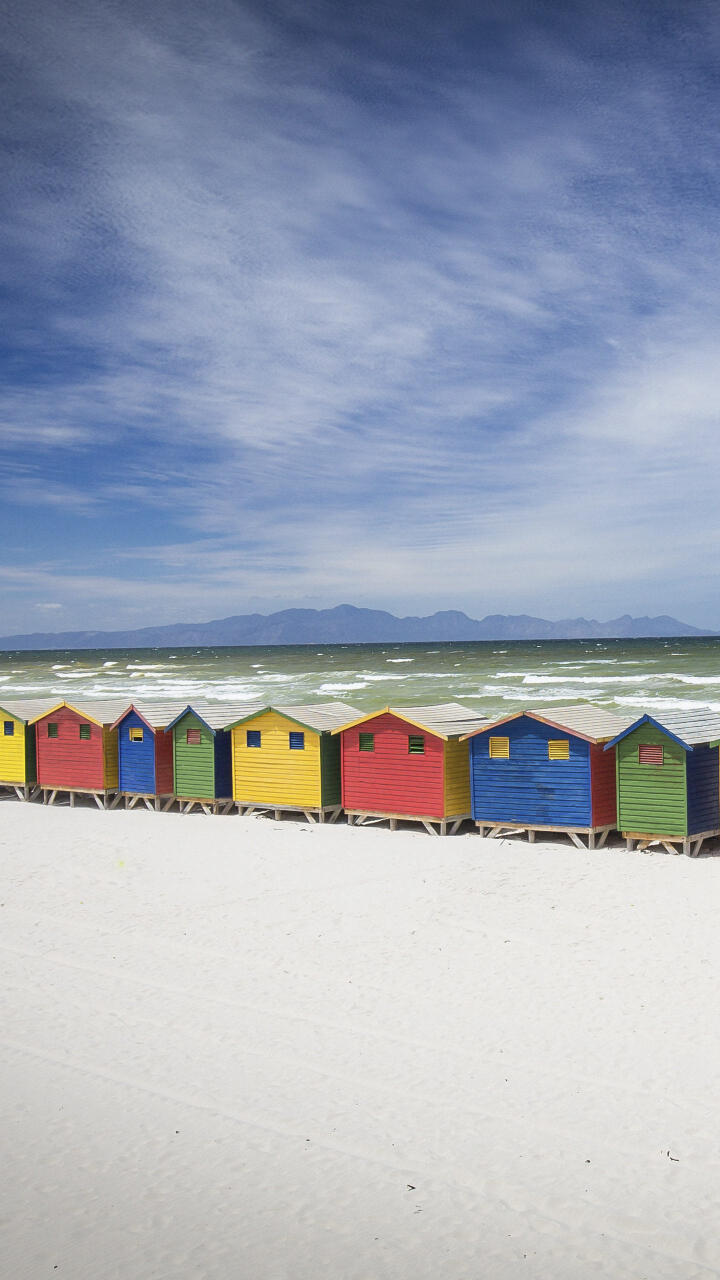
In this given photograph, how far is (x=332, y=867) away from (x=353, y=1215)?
39.5 feet

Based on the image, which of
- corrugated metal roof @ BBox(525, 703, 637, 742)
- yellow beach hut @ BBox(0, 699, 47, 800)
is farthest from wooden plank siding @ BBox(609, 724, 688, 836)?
yellow beach hut @ BBox(0, 699, 47, 800)

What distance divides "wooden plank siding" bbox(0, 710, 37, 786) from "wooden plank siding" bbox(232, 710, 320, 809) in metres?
6.96

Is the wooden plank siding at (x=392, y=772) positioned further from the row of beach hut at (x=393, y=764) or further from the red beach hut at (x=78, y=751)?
the red beach hut at (x=78, y=751)

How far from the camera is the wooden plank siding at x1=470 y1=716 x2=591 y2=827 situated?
22.0 metres

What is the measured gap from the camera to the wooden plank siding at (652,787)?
68.1 feet

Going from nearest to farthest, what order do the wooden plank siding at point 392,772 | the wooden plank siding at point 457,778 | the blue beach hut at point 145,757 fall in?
1. the wooden plank siding at point 457,778
2. the wooden plank siding at point 392,772
3. the blue beach hut at point 145,757

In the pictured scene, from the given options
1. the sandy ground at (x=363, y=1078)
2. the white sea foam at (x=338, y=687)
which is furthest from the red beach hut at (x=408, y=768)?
the white sea foam at (x=338, y=687)

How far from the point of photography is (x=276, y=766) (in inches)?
1022

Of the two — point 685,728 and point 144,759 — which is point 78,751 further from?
point 685,728

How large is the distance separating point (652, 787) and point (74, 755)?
52.9 ft

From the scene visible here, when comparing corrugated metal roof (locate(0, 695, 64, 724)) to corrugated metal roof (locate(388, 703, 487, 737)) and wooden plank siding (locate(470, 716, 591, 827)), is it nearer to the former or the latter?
corrugated metal roof (locate(388, 703, 487, 737))

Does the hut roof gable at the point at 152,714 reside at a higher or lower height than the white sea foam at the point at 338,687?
higher

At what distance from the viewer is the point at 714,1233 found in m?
8.21

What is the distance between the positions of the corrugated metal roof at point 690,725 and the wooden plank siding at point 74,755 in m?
14.3
